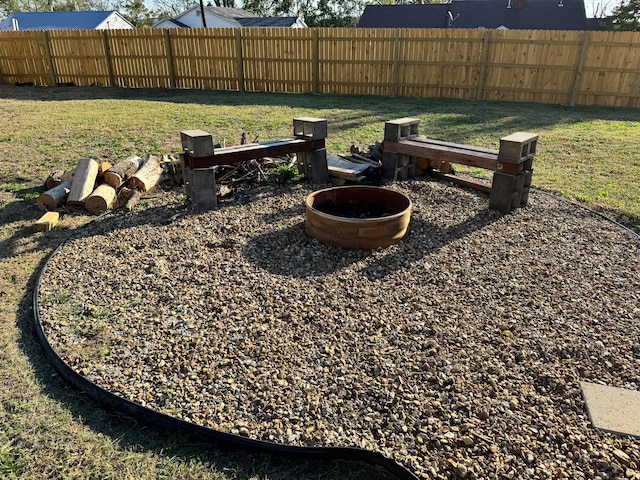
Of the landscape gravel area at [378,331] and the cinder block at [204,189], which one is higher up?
the cinder block at [204,189]

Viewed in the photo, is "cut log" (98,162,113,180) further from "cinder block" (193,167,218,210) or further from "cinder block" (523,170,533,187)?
"cinder block" (523,170,533,187)

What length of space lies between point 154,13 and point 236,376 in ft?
173

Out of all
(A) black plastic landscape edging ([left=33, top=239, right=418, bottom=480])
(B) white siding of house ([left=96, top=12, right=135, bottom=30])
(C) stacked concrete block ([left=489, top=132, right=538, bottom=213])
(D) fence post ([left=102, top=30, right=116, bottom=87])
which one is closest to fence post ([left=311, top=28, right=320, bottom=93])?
(D) fence post ([left=102, top=30, right=116, bottom=87])

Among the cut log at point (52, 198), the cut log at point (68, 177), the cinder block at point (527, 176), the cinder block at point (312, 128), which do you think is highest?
the cinder block at point (312, 128)

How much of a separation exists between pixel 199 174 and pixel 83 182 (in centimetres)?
148

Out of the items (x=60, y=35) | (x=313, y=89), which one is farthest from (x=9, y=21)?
(x=313, y=89)

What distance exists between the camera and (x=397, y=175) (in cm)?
Answer: 587

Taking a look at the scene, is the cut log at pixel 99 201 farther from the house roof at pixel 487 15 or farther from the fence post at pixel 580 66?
the house roof at pixel 487 15

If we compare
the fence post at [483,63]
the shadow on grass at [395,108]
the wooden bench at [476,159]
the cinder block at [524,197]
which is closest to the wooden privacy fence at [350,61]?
the fence post at [483,63]

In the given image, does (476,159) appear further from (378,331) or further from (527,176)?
(378,331)

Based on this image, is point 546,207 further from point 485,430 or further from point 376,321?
point 485,430

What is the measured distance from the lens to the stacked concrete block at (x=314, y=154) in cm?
569

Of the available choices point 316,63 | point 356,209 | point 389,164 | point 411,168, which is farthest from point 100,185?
point 316,63

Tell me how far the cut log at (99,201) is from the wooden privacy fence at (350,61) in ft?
31.8
